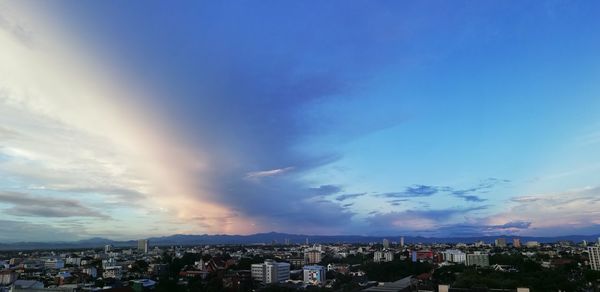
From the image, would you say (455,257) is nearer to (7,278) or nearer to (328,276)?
(328,276)

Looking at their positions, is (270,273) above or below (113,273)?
above

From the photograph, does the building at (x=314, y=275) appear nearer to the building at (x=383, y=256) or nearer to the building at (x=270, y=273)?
the building at (x=270, y=273)

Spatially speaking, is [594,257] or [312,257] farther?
[312,257]

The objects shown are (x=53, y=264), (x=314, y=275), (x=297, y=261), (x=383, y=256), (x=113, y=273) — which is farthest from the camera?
(x=297, y=261)

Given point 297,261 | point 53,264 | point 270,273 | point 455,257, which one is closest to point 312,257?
point 297,261

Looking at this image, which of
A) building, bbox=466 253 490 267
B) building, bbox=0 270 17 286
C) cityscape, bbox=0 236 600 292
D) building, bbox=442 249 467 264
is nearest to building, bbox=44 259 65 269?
cityscape, bbox=0 236 600 292

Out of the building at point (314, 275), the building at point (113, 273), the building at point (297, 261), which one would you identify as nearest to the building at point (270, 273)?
the building at point (314, 275)

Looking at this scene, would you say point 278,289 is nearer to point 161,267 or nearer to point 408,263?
point 408,263

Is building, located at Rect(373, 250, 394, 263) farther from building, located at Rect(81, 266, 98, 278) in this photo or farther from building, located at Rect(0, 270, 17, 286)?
building, located at Rect(0, 270, 17, 286)

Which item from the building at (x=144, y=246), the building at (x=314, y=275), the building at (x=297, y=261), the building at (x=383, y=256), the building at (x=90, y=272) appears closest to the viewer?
the building at (x=314, y=275)
